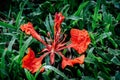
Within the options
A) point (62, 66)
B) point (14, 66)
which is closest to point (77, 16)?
point (62, 66)

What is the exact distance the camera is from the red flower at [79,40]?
2051 mm

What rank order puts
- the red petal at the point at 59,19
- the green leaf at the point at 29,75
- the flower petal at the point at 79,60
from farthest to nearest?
the red petal at the point at 59,19 → the flower petal at the point at 79,60 → the green leaf at the point at 29,75

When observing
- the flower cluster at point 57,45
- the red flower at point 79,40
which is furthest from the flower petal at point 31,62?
the red flower at point 79,40

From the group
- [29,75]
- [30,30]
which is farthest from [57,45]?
[29,75]

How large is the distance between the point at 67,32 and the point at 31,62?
391mm

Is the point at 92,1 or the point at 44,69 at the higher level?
the point at 92,1

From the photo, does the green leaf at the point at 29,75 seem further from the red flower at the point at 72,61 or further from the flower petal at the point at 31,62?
the red flower at the point at 72,61

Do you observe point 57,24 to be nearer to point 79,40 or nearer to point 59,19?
point 59,19

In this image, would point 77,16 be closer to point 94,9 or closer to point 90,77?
point 94,9

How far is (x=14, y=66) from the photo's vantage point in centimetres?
204

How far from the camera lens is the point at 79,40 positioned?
2072 millimetres

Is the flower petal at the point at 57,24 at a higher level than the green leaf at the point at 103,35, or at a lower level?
higher

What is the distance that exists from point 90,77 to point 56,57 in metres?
0.29

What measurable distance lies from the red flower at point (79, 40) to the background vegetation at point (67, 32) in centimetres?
5
